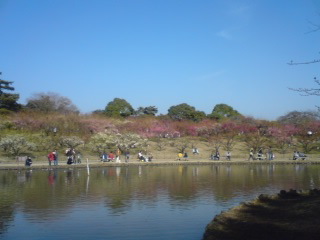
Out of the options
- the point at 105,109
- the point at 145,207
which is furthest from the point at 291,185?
the point at 105,109

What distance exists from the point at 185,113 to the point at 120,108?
12.7 metres

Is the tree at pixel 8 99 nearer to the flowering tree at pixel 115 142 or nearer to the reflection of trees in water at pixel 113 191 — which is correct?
the flowering tree at pixel 115 142

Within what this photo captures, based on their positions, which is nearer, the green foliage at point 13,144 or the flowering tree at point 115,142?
the green foliage at point 13,144

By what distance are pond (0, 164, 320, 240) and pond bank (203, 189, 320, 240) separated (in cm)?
91

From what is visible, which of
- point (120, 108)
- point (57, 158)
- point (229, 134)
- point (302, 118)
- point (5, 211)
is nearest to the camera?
point (5, 211)

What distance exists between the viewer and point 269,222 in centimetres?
861

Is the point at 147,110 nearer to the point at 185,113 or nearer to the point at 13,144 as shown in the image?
the point at 185,113

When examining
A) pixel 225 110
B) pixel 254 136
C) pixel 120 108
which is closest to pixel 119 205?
pixel 254 136

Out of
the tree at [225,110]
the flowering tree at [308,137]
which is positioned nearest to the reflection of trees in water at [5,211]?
the flowering tree at [308,137]

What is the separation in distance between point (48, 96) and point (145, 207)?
184ft

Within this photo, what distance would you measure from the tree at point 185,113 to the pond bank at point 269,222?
5882 centimetres

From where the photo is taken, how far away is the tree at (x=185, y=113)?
70.1m

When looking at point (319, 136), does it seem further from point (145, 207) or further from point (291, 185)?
point (145, 207)

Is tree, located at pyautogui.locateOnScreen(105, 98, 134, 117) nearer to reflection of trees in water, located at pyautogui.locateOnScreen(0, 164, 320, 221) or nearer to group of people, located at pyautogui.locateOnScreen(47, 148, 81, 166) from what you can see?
group of people, located at pyautogui.locateOnScreen(47, 148, 81, 166)
